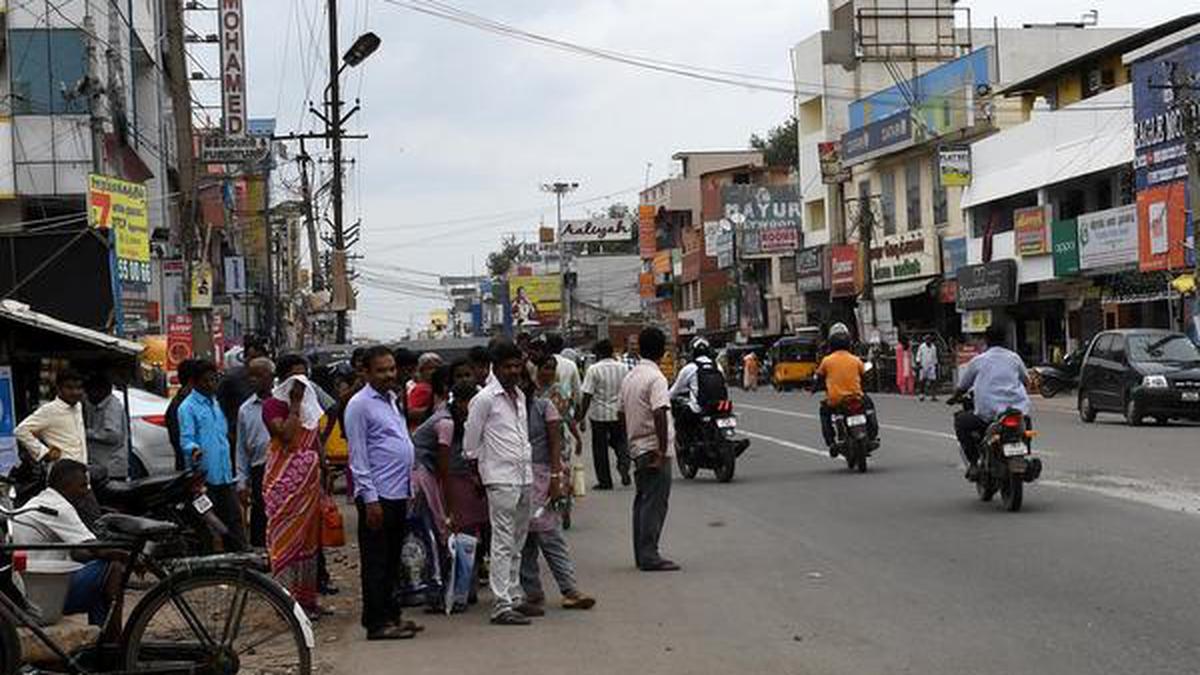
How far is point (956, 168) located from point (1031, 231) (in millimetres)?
5256

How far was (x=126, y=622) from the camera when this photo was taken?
6.40 metres

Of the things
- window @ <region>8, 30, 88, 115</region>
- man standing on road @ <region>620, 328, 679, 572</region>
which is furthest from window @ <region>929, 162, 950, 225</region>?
man standing on road @ <region>620, 328, 679, 572</region>

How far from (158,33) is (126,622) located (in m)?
40.6

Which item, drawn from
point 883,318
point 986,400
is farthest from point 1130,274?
point 986,400

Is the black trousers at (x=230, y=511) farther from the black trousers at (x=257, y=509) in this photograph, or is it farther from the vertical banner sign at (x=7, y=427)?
the vertical banner sign at (x=7, y=427)

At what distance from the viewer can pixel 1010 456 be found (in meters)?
13.1

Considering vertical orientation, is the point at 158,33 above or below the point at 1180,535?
above

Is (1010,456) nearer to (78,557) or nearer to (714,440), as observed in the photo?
(714,440)

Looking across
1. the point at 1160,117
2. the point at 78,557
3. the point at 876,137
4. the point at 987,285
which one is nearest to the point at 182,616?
the point at 78,557

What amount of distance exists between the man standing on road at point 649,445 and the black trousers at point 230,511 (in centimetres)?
306

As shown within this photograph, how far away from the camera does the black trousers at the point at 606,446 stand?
17094 millimetres

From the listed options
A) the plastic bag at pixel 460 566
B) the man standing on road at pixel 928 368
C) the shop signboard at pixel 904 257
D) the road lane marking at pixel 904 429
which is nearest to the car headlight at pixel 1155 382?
the road lane marking at pixel 904 429

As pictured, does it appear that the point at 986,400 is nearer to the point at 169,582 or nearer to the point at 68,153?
the point at 169,582

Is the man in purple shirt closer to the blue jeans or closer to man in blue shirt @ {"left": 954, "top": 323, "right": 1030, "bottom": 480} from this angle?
the blue jeans
